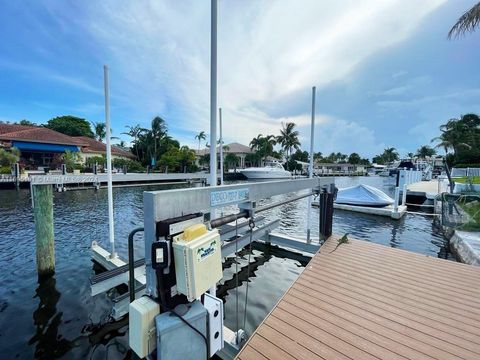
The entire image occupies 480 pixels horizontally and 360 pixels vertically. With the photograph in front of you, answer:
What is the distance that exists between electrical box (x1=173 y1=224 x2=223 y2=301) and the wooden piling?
4.83m

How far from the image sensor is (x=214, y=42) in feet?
8.66

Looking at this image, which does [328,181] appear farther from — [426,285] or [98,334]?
[98,334]

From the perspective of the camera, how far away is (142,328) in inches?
60.2

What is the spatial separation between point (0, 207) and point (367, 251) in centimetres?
1687

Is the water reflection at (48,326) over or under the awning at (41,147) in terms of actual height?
under

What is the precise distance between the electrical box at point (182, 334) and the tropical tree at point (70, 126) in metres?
54.0

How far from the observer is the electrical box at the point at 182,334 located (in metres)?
1.50

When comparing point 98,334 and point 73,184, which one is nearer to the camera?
point 98,334

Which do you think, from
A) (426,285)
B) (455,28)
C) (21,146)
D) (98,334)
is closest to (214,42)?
(98,334)

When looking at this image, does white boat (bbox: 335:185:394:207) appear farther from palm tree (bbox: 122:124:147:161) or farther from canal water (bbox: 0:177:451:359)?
palm tree (bbox: 122:124:147:161)

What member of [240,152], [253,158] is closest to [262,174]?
[253,158]

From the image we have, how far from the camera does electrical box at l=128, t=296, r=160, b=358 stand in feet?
4.96

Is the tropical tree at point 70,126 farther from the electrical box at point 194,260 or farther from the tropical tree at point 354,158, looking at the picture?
the tropical tree at point 354,158

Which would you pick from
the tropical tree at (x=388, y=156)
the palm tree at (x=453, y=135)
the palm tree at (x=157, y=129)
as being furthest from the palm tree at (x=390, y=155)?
the palm tree at (x=157, y=129)
